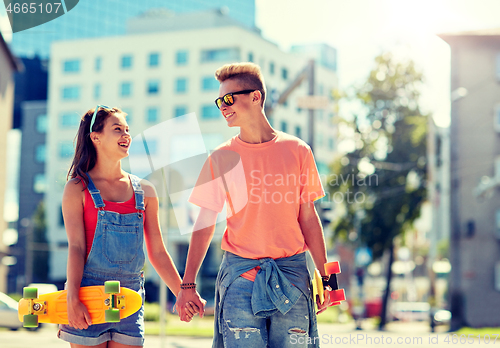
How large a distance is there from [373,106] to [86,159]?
26405 millimetres

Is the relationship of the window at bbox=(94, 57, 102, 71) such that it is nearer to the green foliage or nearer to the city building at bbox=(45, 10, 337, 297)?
the city building at bbox=(45, 10, 337, 297)

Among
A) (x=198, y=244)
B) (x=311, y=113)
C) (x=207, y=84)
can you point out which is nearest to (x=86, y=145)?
(x=198, y=244)

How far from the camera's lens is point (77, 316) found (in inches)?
117

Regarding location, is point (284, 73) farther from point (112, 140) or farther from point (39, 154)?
point (112, 140)

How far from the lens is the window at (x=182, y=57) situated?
207ft

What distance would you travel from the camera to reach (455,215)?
28.6 meters

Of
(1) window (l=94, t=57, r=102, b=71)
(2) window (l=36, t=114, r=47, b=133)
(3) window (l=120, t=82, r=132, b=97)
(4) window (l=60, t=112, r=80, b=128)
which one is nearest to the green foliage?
(3) window (l=120, t=82, r=132, b=97)

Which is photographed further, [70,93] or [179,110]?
[70,93]

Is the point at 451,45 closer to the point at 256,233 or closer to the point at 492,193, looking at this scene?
the point at 492,193

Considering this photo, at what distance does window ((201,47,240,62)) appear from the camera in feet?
198

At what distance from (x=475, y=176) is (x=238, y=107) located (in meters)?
26.5

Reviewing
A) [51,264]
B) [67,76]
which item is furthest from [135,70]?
[51,264]

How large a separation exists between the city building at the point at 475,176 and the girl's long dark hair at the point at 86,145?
85.9 ft

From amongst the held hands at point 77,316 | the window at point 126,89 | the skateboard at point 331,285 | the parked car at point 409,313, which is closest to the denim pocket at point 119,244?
the held hands at point 77,316
